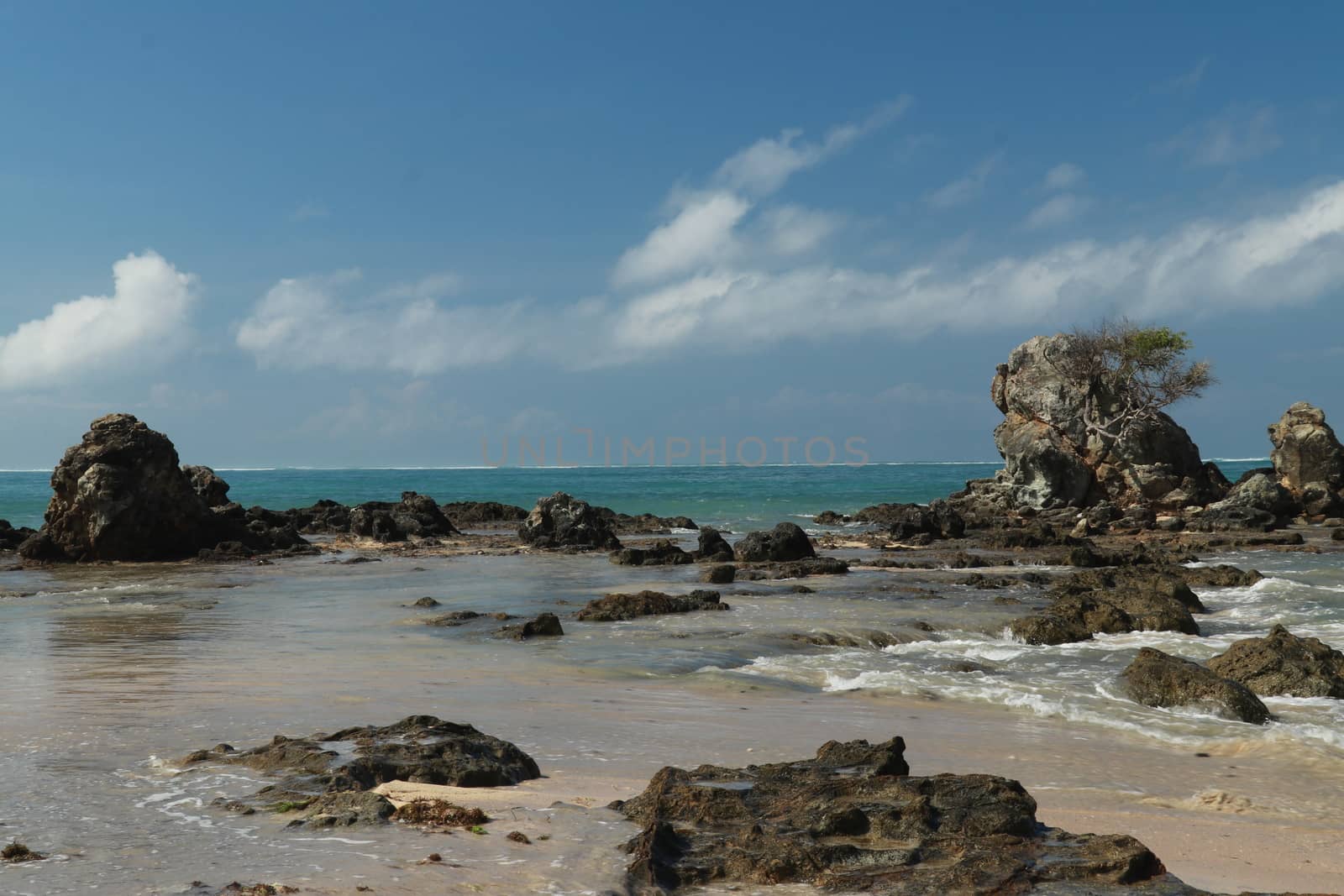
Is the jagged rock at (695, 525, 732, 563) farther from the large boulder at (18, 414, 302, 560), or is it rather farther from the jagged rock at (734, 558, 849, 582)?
the large boulder at (18, 414, 302, 560)

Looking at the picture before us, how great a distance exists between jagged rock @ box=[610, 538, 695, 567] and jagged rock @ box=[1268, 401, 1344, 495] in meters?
27.8

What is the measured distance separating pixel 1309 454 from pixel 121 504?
41.5 meters

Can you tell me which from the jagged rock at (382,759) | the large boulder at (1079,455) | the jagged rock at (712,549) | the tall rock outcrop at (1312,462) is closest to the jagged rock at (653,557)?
the jagged rock at (712,549)

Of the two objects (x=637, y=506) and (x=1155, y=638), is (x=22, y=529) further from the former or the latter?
(x=637, y=506)

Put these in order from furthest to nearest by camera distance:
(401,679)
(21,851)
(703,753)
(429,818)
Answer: (401,679) → (703,753) → (429,818) → (21,851)

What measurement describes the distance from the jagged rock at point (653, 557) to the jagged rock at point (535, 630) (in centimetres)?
1159

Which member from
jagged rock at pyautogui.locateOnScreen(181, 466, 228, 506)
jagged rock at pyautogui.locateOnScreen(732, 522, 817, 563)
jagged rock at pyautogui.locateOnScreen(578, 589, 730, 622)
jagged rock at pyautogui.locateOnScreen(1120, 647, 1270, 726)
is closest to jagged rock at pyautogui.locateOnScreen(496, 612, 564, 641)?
jagged rock at pyautogui.locateOnScreen(578, 589, 730, 622)

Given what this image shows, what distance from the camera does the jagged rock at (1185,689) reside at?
30.6 ft

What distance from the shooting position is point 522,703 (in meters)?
9.41

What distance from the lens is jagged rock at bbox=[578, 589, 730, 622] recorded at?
16.2 m

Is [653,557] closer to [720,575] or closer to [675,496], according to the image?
[720,575]

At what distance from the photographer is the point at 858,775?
592 centimetres

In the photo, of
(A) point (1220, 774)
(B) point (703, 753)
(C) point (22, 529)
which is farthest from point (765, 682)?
(C) point (22, 529)

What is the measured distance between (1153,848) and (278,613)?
569 inches
